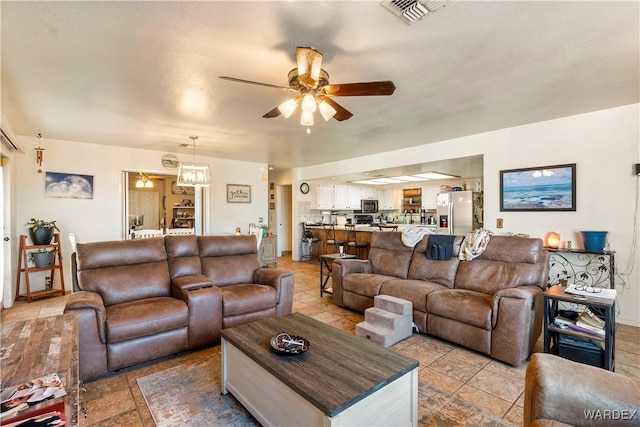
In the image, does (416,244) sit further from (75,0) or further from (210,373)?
(75,0)

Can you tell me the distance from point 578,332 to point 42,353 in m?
3.35

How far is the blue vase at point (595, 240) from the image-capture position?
3.32 meters

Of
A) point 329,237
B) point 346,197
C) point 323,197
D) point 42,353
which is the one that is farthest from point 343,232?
point 42,353

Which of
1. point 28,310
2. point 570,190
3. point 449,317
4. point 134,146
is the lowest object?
point 28,310

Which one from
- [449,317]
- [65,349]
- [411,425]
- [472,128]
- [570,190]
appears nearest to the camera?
[65,349]

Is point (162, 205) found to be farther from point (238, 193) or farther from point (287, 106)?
point (287, 106)

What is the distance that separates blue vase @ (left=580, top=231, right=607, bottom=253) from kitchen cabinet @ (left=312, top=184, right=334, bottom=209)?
547cm

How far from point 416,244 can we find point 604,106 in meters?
2.55

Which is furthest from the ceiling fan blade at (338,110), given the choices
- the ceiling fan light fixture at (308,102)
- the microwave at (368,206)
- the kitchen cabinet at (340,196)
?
the microwave at (368,206)

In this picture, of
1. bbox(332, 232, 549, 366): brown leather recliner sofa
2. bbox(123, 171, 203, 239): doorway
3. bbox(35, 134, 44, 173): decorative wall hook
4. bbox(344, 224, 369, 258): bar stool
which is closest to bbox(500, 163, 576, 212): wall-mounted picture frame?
bbox(332, 232, 549, 366): brown leather recliner sofa

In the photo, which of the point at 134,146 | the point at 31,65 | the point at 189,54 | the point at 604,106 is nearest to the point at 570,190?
the point at 604,106

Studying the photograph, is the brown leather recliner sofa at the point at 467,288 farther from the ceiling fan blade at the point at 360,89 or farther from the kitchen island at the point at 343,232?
the kitchen island at the point at 343,232

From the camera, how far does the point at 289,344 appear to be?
175 centimetres

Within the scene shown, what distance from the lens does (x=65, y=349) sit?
4.38ft
